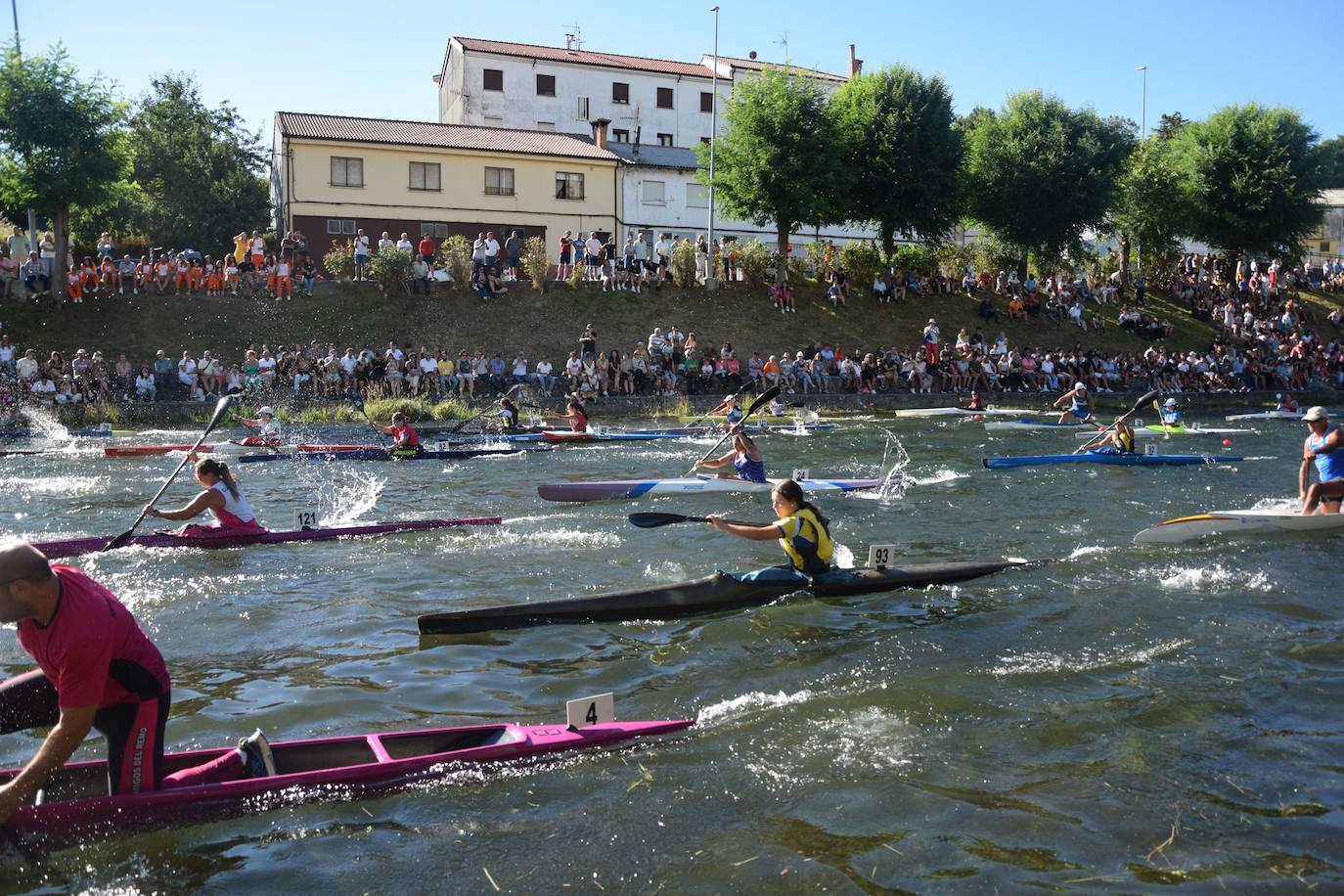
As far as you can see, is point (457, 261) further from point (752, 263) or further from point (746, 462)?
point (746, 462)

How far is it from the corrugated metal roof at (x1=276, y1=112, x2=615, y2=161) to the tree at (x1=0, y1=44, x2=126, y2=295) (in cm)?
948

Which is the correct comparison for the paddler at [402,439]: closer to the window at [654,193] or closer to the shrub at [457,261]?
the shrub at [457,261]

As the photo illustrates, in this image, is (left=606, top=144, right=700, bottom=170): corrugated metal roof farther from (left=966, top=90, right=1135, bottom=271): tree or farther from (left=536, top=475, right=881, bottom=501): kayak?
(left=536, top=475, right=881, bottom=501): kayak

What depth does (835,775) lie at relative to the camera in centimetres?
665

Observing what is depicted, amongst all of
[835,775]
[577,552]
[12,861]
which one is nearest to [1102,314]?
[577,552]

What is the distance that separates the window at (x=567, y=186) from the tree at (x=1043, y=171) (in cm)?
1414

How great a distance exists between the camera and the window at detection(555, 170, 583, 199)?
41.5 m

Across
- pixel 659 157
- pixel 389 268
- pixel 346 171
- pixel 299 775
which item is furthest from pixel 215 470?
pixel 659 157

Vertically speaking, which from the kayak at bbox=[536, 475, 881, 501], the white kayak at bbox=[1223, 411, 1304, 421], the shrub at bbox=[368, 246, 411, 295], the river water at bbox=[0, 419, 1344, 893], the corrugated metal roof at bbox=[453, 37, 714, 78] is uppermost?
the corrugated metal roof at bbox=[453, 37, 714, 78]

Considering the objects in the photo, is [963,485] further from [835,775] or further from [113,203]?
[113,203]

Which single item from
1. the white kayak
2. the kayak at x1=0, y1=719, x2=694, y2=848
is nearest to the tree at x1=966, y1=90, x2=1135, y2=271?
the white kayak

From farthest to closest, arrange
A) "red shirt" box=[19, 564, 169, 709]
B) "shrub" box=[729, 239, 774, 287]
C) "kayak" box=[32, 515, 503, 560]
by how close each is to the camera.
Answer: "shrub" box=[729, 239, 774, 287] < "kayak" box=[32, 515, 503, 560] < "red shirt" box=[19, 564, 169, 709]

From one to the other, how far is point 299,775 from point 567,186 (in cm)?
3766

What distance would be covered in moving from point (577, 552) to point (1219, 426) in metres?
21.4
